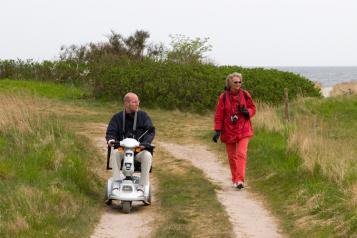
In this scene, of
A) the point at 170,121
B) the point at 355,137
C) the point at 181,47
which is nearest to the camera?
the point at 355,137

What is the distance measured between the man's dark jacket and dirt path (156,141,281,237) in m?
1.56

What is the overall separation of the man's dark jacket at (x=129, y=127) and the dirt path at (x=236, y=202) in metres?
1.56

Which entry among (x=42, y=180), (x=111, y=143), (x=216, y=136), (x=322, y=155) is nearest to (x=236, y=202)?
(x=216, y=136)

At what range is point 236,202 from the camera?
1077 cm

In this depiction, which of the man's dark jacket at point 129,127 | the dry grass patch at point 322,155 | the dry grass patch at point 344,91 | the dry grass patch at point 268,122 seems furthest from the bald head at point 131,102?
the dry grass patch at point 344,91

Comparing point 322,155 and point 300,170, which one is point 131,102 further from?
point 322,155

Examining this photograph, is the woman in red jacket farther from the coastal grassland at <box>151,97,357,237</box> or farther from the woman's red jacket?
the coastal grassland at <box>151,97,357,237</box>

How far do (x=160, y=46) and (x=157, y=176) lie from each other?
23.6 meters

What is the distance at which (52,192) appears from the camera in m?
9.72

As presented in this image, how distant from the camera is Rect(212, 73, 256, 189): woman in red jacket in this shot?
1141 cm

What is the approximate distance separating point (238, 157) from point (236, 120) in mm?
619

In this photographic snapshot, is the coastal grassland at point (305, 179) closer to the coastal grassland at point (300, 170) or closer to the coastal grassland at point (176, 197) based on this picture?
the coastal grassland at point (300, 170)

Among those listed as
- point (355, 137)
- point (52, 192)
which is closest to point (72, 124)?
point (355, 137)

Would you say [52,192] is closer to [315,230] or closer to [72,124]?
[315,230]
